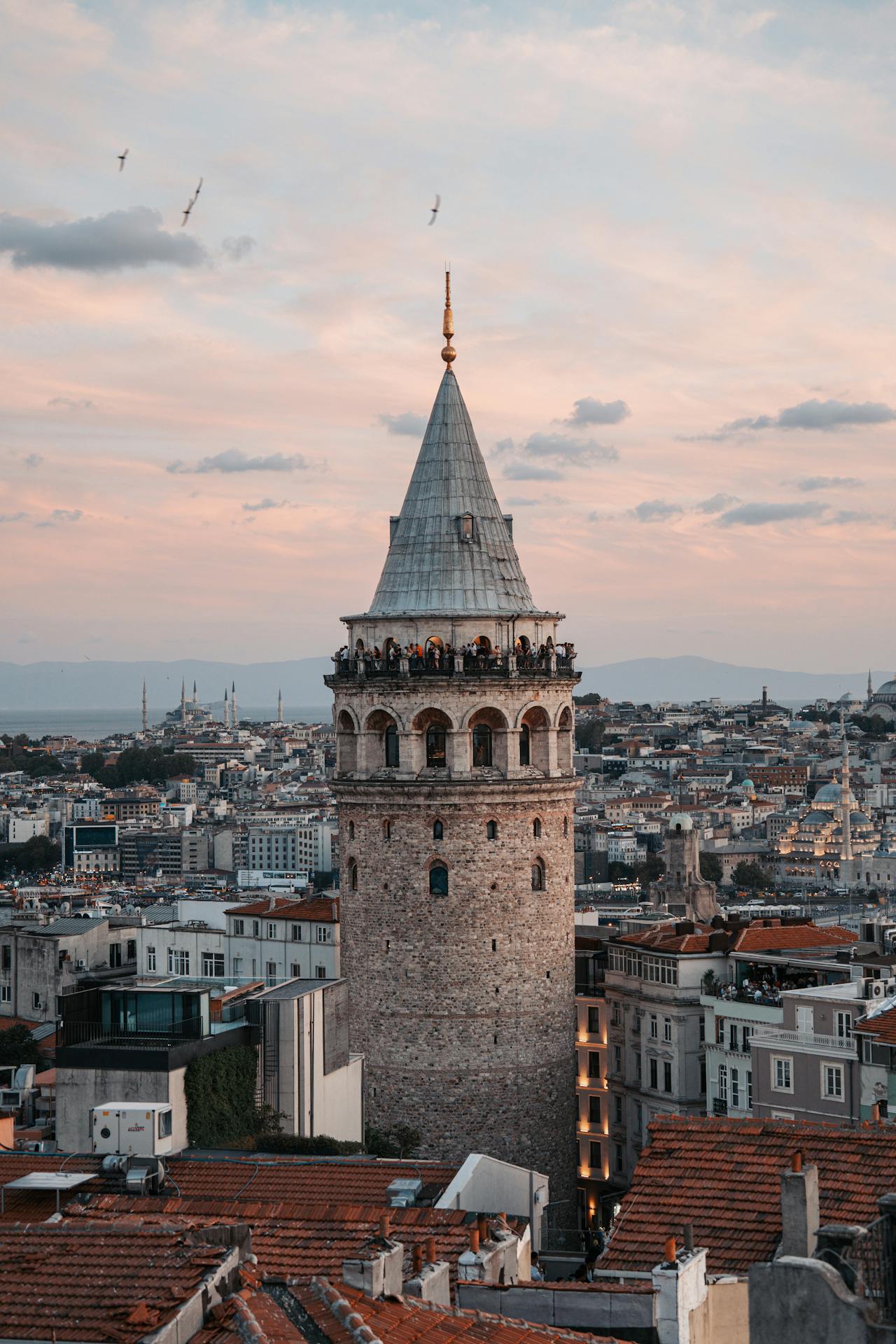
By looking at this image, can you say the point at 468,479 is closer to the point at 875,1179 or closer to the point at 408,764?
the point at 408,764

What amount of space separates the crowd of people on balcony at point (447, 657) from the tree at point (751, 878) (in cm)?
10387

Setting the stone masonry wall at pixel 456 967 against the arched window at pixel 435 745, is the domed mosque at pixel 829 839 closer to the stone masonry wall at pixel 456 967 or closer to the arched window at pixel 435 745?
the stone masonry wall at pixel 456 967

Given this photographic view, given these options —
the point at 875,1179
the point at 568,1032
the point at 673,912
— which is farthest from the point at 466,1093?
the point at 673,912

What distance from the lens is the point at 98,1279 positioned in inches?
361

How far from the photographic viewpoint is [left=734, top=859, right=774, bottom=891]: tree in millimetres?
129250

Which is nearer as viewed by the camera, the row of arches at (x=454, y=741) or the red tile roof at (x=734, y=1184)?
the red tile roof at (x=734, y=1184)

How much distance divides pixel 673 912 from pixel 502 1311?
4995cm

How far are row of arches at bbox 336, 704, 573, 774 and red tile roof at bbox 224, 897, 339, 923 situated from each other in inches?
429

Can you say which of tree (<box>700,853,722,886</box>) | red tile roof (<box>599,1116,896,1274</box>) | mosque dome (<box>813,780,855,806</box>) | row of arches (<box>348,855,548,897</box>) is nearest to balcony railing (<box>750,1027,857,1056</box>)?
row of arches (<box>348,855,548,897</box>)

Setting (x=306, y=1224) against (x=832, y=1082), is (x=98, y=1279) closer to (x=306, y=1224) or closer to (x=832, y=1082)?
(x=306, y=1224)

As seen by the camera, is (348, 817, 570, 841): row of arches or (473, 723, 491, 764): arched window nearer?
(348, 817, 570, 841): row of arches

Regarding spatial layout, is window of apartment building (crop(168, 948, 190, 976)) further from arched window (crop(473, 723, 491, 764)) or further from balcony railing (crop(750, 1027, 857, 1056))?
balcony railing (crop(750, 1027, 857, 1056))

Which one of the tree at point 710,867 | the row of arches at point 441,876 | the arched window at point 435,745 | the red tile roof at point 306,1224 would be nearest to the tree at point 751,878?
the tree at point 710,867

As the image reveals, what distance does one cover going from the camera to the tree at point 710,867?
12762cm
